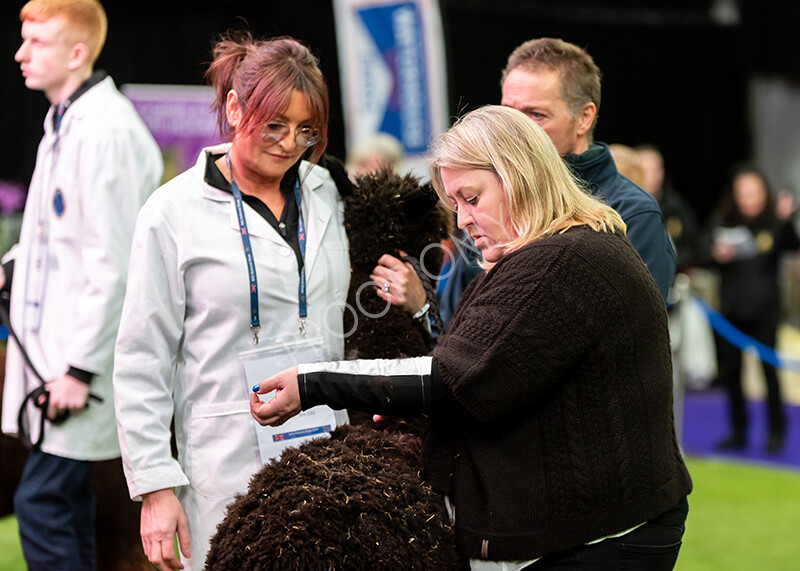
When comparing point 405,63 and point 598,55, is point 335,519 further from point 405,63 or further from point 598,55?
point 598,55

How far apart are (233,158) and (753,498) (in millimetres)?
4410

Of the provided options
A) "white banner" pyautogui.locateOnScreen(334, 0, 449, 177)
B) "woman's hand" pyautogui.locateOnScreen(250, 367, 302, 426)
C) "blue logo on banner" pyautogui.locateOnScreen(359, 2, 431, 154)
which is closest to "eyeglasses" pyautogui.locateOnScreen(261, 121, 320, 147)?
"woman's hand" pyautogui.locateOnScreen(250, 367, 302, 426)

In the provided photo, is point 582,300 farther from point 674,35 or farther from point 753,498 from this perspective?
point 674,35

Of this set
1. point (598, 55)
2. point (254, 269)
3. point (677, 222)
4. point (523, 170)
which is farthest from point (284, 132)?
point (598, 55)

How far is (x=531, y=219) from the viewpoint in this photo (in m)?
1.79

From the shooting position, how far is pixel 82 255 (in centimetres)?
267

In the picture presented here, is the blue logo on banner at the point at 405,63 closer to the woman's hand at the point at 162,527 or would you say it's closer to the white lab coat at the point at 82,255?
the white lab coat at the point at 82,255

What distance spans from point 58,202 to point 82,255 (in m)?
0.17

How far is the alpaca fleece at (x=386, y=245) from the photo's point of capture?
2215mm

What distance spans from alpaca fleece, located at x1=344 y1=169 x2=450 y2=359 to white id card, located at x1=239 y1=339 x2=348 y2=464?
121 millimetres

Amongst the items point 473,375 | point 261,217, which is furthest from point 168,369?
point 473,375

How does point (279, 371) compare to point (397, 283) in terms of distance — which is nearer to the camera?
point (279, 371)

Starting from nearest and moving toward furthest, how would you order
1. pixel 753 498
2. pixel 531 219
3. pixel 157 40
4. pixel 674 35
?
pixel 531 219 → pixel 753 498 → pixel 157 40 → pixel 674 35

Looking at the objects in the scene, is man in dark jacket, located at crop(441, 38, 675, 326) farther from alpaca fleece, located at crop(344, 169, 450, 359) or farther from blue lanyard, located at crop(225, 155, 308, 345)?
blue lanyard, located at crop(225, 155, 308, 345)
